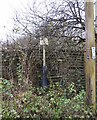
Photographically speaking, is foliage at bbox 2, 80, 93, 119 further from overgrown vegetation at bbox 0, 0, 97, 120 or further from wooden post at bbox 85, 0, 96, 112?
wooden post at bbox 85, 0, 96, 112

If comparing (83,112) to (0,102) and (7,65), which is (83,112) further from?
(7,65)

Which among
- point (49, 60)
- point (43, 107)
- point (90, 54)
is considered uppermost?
point (90, 54)

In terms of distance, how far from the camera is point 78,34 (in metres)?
6.54

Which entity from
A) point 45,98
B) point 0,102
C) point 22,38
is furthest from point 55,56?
point 0,102

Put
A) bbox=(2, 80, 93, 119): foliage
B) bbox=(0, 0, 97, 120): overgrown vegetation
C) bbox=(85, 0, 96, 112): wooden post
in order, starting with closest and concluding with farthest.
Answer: bbox=(2, 80, 93, 119): foliage, bbox=(85, 0, 96, 112): wooden post, bbox=(0, 0, 97, 120): overgrown vegetation

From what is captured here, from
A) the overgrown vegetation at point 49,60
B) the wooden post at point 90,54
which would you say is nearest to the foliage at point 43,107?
the overgrown vegetation at point 49,60

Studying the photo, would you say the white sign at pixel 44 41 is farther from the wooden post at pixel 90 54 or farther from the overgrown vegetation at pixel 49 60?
the wooden post at pixel 90 54

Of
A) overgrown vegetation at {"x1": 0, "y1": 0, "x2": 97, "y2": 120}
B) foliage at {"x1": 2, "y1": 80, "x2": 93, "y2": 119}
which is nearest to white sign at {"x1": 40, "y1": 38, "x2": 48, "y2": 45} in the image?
overgrown vegetation at {"x1": 0, "y1": 0, "x2": 97, "y2": 120}

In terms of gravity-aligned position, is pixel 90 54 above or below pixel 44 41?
below

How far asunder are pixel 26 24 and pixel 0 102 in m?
3.22

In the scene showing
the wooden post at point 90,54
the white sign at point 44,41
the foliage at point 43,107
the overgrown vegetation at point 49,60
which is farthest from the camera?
the white sign at point 44,41

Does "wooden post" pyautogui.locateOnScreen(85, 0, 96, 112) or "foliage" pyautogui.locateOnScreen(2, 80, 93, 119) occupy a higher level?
"wooden post" pyautogui.locateOnScreen(85, 0, 96, 112)

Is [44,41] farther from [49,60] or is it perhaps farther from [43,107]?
[43,107]

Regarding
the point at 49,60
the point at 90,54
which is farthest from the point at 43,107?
the point at 49,60
